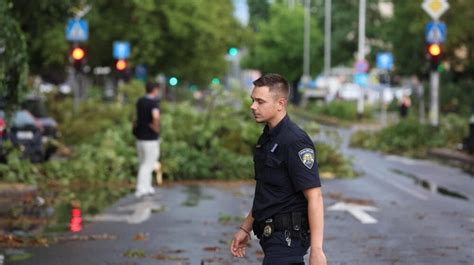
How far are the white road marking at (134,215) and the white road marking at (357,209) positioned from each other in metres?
2.56

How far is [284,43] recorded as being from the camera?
299 feet

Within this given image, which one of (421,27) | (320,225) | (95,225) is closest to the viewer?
(320,225)

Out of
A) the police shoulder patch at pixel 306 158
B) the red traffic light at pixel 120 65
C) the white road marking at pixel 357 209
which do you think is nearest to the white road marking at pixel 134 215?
the white road marking at pixel 357 209

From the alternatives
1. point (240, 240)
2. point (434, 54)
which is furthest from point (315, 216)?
point (434, 54)

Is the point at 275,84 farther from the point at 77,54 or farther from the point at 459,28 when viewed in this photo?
the point at 459,28

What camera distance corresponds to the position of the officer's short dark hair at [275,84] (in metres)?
5.82

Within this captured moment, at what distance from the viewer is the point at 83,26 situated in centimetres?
2830

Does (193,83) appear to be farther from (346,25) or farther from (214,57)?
(346,25)

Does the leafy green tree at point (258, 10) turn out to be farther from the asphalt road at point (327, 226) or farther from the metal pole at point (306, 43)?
the asphalt road at point (327, 226)

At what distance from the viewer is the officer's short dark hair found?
582cm

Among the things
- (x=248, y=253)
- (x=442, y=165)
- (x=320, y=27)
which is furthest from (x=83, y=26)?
(x=320, y=27)

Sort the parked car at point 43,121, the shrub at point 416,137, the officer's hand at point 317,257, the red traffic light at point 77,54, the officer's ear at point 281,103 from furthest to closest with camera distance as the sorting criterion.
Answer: the shrub at point 416,137 → the red traffic light at point 77,54 → the parked car at point 43,121 → the officer's ear at point 281,103 → the officer's hand at point 317,257

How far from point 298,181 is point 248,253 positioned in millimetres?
5539

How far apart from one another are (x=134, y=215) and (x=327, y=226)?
275 cm
